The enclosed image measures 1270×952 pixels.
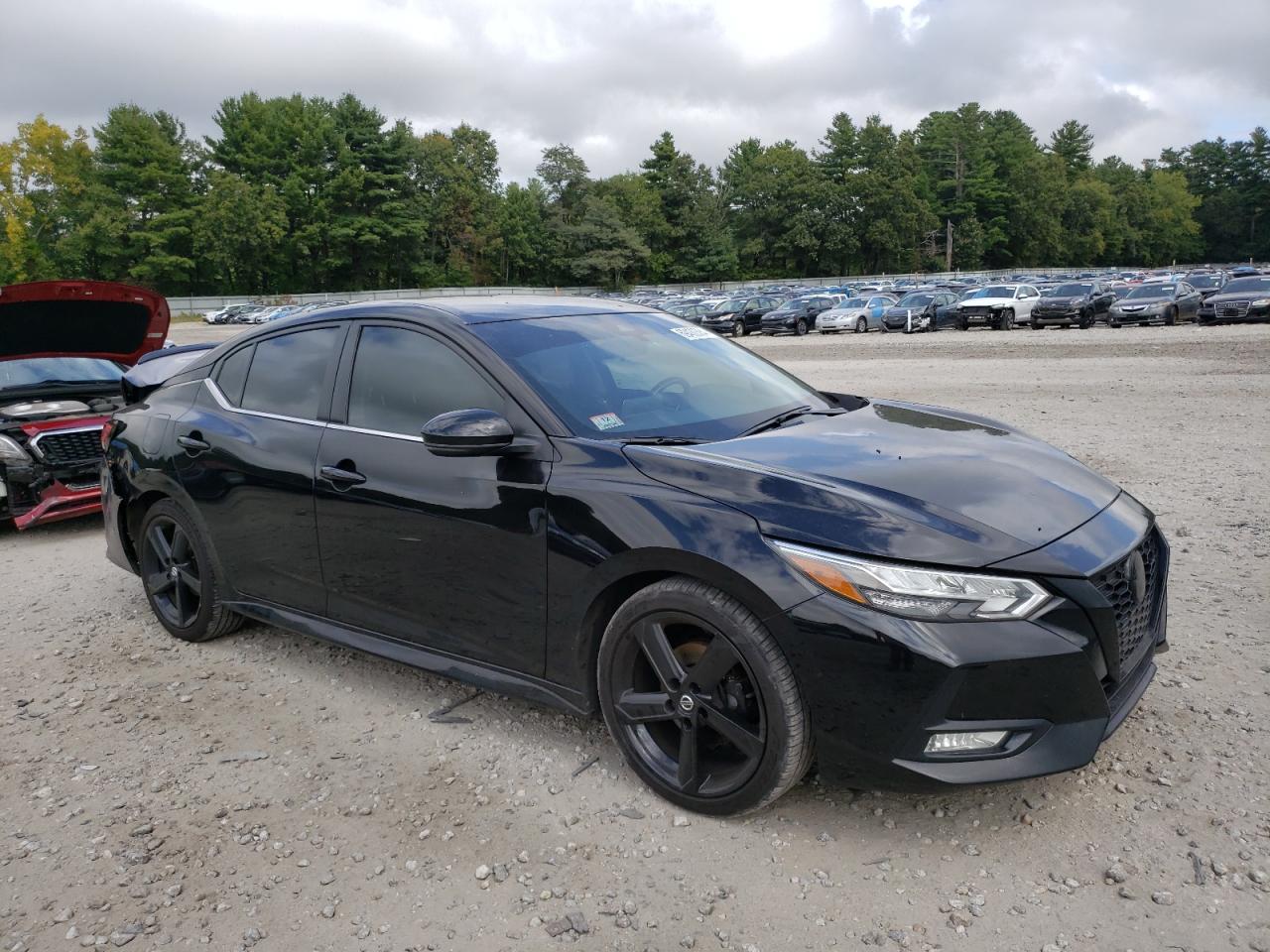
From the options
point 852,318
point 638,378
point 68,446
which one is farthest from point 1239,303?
point 68,446

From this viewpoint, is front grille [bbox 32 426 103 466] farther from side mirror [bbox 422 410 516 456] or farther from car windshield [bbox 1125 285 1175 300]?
car windshield [bbox 1125 285 1175 300]

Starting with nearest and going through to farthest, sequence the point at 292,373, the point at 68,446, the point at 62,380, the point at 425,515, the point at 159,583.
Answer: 1. the point at 425,515
2. the point at 292,373
3. the point at 159,583
4. the point at 68,446
5. the point at 62,380

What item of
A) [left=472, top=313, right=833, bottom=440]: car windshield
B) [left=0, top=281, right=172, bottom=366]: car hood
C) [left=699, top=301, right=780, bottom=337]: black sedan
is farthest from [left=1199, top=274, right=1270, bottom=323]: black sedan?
[left=0, top=281, right=172, bottom=366]: car hood

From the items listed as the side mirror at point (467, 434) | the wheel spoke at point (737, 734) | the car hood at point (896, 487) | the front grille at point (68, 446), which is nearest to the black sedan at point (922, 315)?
the front grille at point (68, 446)

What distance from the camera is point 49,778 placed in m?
3.45

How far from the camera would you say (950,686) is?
251 centimetres

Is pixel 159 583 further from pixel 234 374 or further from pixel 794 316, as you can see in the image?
pixel 794 316

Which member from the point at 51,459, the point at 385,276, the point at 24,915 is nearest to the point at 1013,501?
the point at 24,915

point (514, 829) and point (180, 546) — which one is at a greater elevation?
point (180, 546)

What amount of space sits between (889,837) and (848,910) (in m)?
0.38

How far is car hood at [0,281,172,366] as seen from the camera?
Answer: 7.23 m

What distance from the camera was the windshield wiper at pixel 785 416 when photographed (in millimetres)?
3492

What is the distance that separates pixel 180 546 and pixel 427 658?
6.05ft

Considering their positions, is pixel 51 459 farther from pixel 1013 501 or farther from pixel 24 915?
pixel 1013 501
